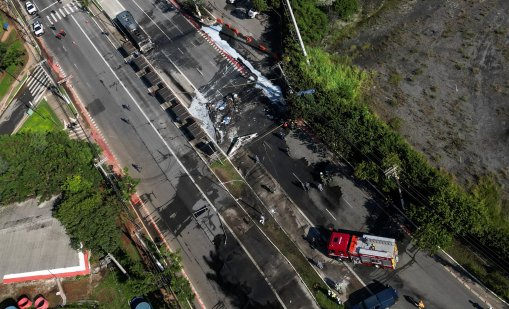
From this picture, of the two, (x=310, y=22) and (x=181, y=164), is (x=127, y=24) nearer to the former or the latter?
(x=181, y=164)

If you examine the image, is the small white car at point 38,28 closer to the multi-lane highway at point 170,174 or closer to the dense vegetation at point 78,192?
the multi-lane highway at point 170,174

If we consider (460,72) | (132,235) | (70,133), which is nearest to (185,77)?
(70,133)

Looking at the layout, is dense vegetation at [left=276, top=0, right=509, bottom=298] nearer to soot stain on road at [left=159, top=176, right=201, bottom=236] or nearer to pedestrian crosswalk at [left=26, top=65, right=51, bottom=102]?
soot stain on road at [left=159, top=176, right=201, bottom=236]

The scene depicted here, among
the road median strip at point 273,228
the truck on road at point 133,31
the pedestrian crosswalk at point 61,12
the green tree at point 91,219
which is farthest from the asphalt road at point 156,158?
the green tree at point 91,219

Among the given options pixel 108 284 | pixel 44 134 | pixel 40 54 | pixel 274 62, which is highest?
pixel 40 54

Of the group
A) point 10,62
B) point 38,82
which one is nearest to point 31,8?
point 10,62

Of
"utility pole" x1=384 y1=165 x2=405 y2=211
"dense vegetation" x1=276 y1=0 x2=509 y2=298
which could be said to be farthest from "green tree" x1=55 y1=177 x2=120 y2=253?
"utility pole" x1=384 y1=165 x2=405 y2=211

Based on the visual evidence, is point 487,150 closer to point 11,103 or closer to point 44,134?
point 44,134
